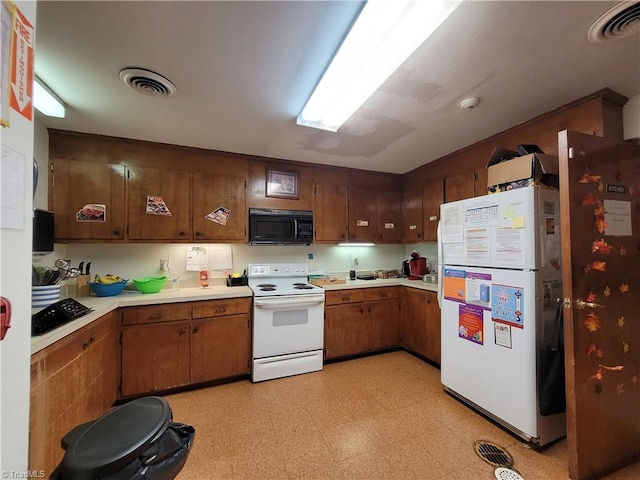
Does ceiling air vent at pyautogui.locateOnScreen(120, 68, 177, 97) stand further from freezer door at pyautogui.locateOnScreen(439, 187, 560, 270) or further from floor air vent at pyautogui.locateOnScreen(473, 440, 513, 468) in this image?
floor air vent at pyautogui.locateOnScreen(473, 440, 513, 468)

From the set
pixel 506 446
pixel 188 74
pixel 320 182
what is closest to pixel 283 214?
pixel 320 182

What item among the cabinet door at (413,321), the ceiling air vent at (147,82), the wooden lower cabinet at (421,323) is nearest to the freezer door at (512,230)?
the wooden lower cabinet at (421,323)

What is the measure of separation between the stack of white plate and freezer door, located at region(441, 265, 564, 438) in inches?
118

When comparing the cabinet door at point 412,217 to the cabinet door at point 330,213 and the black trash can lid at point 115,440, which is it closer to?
the cabinet door at point 330,213

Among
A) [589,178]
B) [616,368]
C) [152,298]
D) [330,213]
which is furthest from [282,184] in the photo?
[616,368]

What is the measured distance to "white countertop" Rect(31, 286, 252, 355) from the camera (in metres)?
1.40

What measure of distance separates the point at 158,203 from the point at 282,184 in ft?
4.26

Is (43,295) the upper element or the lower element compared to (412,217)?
lower

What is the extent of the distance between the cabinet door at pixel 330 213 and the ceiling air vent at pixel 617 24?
2376mm

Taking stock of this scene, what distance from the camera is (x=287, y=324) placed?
265 cm

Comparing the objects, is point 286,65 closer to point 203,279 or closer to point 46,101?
point 46,101

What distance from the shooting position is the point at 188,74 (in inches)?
60.8

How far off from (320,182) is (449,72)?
1.91 meters

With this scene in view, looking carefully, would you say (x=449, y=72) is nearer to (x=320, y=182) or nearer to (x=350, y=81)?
(x=350, y=81)
